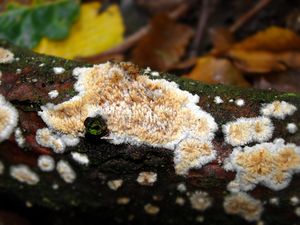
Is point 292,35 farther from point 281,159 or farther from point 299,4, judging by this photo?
point 281,159

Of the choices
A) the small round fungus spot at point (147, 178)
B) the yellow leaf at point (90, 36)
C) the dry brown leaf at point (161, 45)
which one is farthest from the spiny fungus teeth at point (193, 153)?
the yellow leaf at point (90, 36)

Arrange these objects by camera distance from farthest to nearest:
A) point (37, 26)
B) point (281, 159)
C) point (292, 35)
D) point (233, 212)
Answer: point (37, 26) < point (292, 35) < point (233, 212) < point (281, 159)

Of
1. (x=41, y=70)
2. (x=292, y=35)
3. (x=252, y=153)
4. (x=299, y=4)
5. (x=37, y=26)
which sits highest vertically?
(x=299, y=4)

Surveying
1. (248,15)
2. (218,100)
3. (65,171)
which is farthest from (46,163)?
(248,15)

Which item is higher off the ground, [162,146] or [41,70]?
[41,70]

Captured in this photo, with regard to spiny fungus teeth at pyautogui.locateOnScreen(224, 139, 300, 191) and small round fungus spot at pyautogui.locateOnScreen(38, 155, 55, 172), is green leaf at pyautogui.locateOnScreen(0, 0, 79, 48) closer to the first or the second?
small round fungus spot at pyautogui.locateOnScreen(38, 155, 55, 172)

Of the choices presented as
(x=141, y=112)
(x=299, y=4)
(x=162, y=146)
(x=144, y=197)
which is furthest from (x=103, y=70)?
(x=299, y=4)
